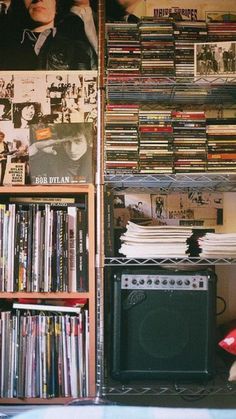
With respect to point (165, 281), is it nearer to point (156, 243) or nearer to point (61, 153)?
point (156, 243)

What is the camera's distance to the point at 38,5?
1.83 m

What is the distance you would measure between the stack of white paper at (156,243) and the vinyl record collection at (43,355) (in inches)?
11.2

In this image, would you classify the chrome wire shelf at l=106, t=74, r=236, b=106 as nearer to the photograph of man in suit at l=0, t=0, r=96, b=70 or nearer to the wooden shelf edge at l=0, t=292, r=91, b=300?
the photograph of man in suit at l=0, t=0, r=96, b=70

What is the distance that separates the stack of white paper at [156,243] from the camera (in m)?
1.47

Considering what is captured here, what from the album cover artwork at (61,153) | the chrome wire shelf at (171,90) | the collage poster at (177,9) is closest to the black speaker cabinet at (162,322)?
the album cover artwork at (61,153)

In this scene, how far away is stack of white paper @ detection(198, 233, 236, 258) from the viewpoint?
1.48 meters

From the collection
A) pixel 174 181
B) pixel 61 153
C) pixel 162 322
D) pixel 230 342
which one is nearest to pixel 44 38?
pixel 61 153

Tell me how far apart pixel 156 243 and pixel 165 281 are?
5.0 inches

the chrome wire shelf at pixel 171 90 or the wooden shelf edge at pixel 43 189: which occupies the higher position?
the chrome wire shelf at pixel 171 90

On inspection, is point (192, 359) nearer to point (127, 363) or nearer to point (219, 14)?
point (127, 363)

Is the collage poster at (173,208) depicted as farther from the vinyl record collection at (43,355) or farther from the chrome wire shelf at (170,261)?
the vinyl record collection at (43,355)

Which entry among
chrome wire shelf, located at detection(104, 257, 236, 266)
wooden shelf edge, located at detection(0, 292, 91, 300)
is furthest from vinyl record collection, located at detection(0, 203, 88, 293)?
chrome wire shelf, located at detection(104, 257, 236, 266)

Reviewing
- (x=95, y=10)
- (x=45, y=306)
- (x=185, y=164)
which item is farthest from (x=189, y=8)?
(x=45, y=306)

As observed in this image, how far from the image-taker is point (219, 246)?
1481 mm
